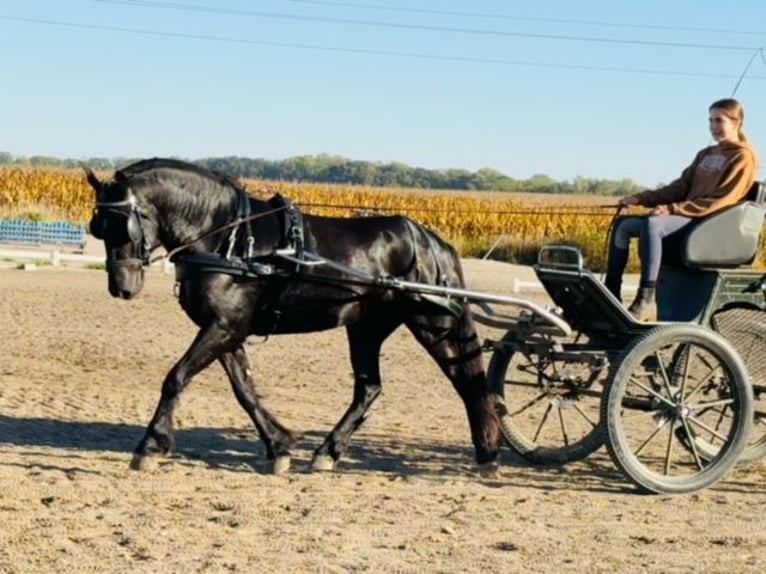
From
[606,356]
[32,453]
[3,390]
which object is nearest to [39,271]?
[3,390]

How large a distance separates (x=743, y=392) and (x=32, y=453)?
15.4ft

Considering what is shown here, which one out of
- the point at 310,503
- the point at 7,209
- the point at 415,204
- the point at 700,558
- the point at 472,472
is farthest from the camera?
the point at 415,204

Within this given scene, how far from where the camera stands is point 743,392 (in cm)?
831

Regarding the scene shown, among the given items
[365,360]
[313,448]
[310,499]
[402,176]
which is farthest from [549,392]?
[402,176]

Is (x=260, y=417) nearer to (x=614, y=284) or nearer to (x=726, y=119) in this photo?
(x=614, y=284)

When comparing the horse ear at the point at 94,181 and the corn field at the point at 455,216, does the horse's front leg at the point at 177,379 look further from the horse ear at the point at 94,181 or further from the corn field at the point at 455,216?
the corn field at the point at 455,216

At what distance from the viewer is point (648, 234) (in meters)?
8.54

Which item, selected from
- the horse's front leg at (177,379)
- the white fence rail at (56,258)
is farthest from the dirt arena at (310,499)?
the white fence rail at (56,258)

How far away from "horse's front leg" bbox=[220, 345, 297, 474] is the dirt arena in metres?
0.19

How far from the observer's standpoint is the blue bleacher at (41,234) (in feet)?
105

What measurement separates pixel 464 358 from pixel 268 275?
5.08ft

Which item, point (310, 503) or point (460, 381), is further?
point (460, 381)

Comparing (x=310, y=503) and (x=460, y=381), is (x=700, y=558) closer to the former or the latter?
(x=310, y=503)

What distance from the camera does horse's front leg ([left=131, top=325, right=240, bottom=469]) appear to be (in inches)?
336
